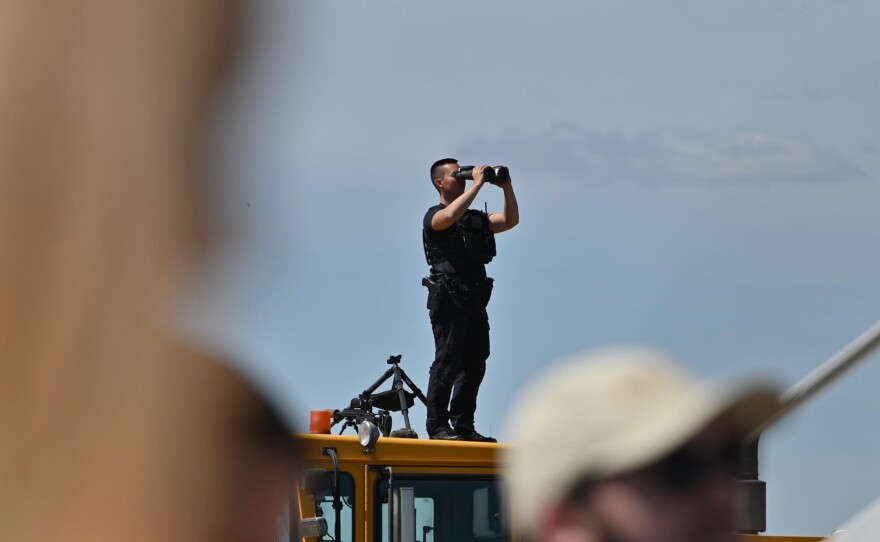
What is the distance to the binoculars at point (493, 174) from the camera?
6430 millimetres

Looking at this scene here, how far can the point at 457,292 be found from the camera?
679 cm

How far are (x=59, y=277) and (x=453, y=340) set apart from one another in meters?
5.69

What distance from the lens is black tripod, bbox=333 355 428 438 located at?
6051 mm

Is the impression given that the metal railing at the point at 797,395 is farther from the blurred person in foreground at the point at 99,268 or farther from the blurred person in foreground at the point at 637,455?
the blurred person in foreground at the point at 99,268

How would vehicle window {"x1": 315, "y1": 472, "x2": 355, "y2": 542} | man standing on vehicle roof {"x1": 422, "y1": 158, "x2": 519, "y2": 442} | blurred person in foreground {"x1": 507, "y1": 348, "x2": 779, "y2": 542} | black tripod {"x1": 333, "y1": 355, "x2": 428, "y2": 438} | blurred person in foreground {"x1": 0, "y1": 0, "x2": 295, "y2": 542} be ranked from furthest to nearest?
man standing on vehicle roof {"x1": 422, "y1": 158, "x2": 519, "y2": 442} → black tripod {"x1": 333, "y1": 355, "x2": 428, "y2": 438} → vehicle window {"x1": 315, "y1": 472, "x2": 355, "y2": 542} → blurred person in foreground {"x1": 507, "y1": 348, "x2": 779, "y2": 542} → blurred person in foreground {"x1": 0, "y1": 0, "x2": 295, "y2": 542}

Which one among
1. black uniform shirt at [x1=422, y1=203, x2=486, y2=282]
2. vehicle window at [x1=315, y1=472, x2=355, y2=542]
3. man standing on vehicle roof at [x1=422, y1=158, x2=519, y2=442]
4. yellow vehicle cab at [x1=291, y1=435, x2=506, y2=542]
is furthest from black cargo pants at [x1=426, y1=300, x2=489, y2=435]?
vehicle window at [x1=315, y1=472, x2=355, y2=542]

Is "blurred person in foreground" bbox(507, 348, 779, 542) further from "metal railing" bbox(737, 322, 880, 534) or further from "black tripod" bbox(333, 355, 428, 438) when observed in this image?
"black tripod" bbox(333, 355, 428, 438)

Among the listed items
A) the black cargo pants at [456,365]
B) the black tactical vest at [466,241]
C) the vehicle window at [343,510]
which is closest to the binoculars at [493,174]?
the black tactical vest at [466,241]

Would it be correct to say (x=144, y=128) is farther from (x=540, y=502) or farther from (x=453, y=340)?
(x=453, y=340)

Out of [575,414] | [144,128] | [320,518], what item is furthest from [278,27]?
[320,518]

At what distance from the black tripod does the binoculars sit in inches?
35.5

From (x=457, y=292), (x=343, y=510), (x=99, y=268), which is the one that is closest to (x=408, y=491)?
(x=343, y=510)

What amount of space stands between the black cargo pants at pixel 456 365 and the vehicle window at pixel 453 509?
0.72 m

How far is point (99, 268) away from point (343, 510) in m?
4.49
